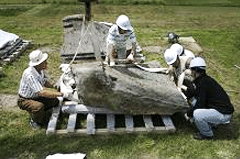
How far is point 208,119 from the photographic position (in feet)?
11.3

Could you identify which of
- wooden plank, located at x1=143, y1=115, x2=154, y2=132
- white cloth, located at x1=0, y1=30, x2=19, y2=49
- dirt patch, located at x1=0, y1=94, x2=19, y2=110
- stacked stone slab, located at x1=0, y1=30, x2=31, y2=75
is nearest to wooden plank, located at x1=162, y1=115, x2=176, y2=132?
wooden plank, located at x1=143, y1=115, x2=154, y2=132

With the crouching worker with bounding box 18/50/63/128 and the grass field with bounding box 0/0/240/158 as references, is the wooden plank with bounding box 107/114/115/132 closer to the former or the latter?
the grass field with bounding box 0/0/240/158

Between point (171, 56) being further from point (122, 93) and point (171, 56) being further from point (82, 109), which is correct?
point (82, 109)

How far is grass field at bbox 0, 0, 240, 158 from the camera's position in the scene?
11.1 feet

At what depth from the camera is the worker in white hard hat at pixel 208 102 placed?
11.1 feet

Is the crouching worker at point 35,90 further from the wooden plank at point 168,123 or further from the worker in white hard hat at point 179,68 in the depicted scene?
the worker in white hard hat at point 179,68

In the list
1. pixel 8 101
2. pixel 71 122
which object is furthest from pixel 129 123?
pixel 8 101

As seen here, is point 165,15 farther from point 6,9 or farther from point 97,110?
point 97,110

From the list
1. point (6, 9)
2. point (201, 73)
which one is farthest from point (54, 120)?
point (6, 9)

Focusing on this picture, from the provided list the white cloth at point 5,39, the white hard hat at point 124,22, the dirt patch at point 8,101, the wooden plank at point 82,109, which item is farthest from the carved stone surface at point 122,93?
the white cloth at point 5,39

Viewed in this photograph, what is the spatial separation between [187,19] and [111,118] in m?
9.12

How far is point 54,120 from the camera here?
12.2 feet

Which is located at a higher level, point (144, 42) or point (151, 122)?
point (144, 42)

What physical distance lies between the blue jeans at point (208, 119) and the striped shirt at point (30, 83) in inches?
102
